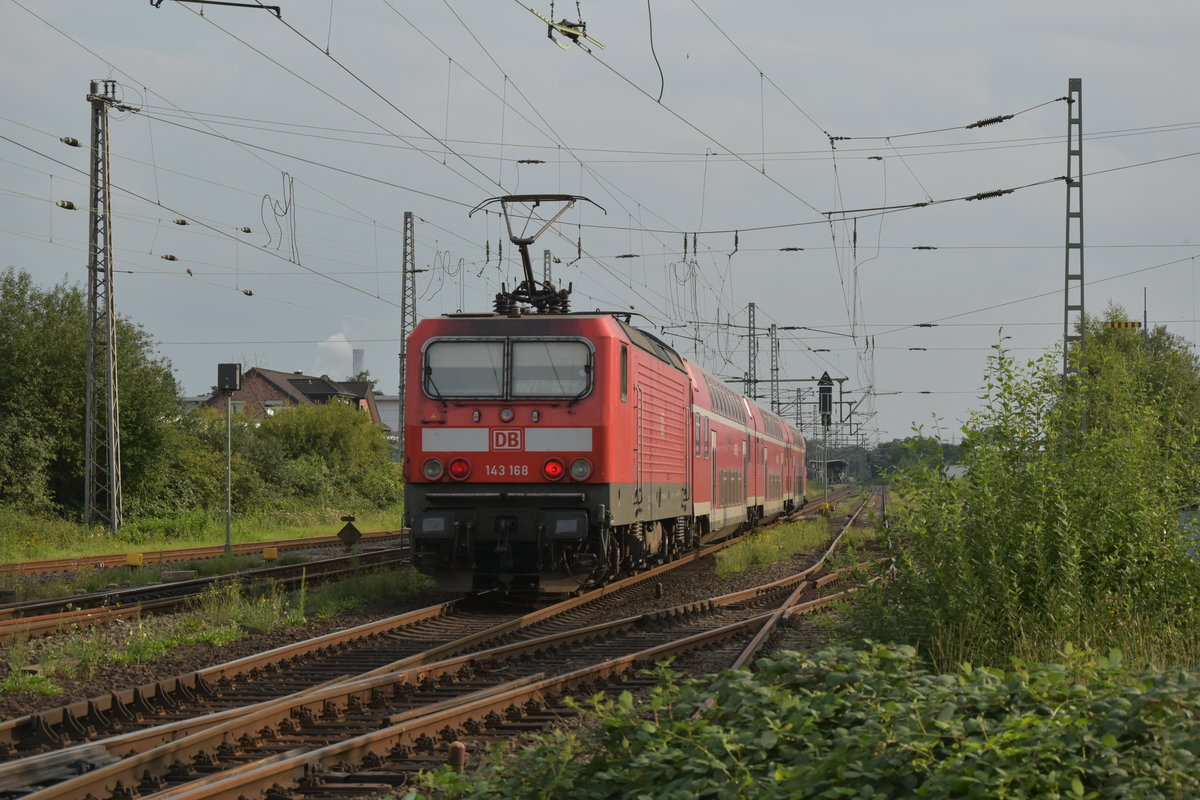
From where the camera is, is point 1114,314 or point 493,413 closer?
point 493,413

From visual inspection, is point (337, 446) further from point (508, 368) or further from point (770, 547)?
point (508, 368)

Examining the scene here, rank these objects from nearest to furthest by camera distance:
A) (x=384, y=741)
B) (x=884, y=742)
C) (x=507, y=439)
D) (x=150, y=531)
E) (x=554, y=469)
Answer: (x=884, y=742), (x=384, y=741), (x=554, y=469), (x=507, y=439), (x=150, y=531)

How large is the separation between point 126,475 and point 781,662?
27.0 metres

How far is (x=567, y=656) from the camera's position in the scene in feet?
35.3

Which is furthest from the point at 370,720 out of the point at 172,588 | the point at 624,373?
the point at 172,588

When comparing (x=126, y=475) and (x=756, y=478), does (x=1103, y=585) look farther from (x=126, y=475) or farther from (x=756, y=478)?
(x=126, y=475)

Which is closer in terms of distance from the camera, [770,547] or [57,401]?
[770,547]

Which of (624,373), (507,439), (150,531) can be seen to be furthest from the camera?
(150,531)

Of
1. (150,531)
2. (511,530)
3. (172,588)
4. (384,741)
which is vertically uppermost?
(511,530)

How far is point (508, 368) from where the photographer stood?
45.3ft

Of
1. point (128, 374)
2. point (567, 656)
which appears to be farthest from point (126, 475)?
point (567, 656)

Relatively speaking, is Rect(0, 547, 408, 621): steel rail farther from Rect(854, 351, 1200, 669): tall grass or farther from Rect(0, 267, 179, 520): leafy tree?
Rect(0, 267, 179, 520): leafy tree

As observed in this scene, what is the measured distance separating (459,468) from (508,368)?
4.23ft

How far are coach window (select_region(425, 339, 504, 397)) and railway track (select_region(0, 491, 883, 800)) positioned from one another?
9.65ft
